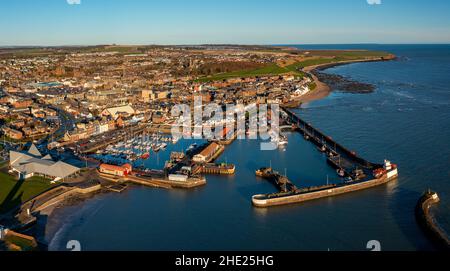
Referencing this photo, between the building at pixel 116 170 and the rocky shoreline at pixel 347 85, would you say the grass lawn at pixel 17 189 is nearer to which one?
the building at pixel 116 170

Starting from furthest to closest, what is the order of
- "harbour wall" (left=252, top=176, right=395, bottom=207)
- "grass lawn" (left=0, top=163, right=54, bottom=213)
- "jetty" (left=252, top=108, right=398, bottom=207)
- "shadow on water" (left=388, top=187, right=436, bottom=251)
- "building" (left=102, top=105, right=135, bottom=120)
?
"building" (left=102, top=105, right=135, bottom=120) → "jetty" (left=252, top=108, right=398, bottom=207) → "harbour wall" (left=252, top=176, right=395, bottom=207) → "grass lawn" (left=0, top=163, right=54, bottom=213) → "shadow on water" (left=388, top=187, right=436, bottom=251)

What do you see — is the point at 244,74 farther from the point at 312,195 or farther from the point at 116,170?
the point at 312,195

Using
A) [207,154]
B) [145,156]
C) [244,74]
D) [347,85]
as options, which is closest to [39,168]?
[145,156]

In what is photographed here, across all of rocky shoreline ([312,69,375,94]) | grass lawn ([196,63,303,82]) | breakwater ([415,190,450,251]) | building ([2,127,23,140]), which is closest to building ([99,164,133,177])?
building ([2,127,23,140])

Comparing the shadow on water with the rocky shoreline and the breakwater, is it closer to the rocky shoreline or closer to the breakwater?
the breakwater

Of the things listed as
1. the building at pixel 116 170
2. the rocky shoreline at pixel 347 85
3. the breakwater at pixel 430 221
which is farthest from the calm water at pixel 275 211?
the rocky shoreline at pixel 347 85
